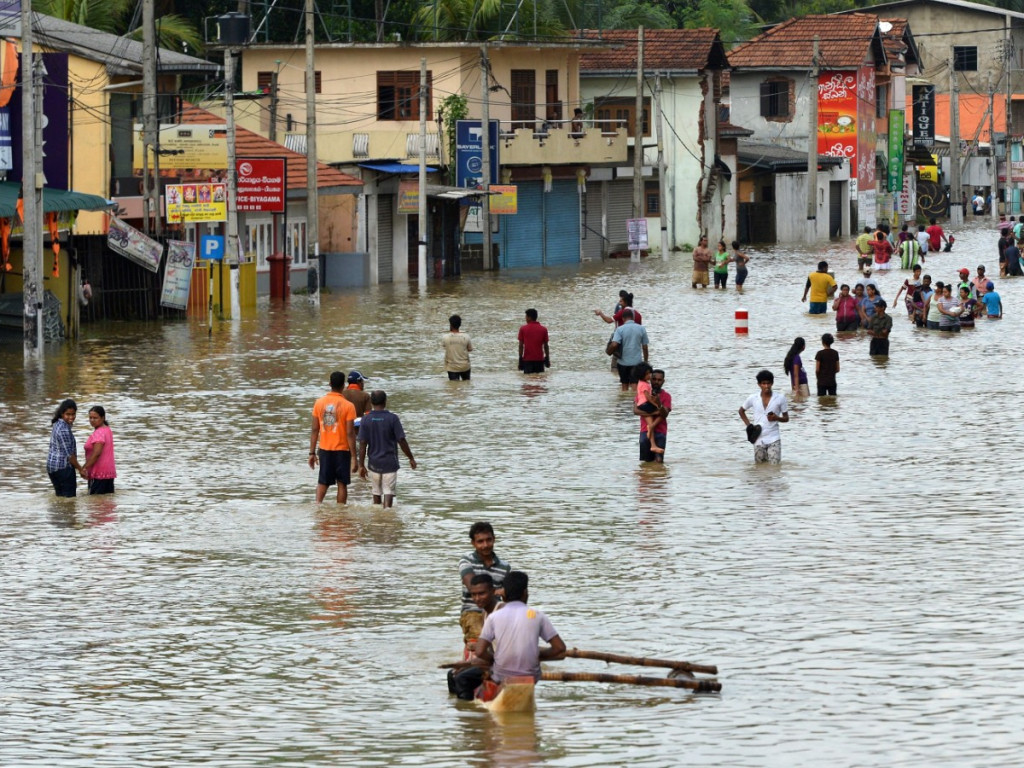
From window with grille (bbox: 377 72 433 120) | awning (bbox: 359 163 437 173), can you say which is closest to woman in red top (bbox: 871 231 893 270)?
awning (bbox: 359 163 437 173)

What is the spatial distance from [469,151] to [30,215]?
2993 cm

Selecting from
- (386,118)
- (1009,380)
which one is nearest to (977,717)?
(1009,380)

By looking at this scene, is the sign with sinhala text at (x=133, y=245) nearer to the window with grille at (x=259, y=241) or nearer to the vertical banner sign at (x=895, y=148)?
the window with grille at (x=259, y=241)

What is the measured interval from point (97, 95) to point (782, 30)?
50.7 meters

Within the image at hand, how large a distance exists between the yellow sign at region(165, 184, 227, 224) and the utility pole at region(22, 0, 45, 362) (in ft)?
25.0

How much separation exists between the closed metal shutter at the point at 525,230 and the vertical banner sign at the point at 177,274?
24705mm

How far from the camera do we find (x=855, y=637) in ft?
45.6

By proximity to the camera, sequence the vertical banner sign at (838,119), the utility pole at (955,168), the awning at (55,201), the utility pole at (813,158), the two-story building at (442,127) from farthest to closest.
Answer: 1. the utility pole at (955,168)
2. the vertical banner sign at (838,119)
3. the utility pole at (813,158)
4. the two-story building at (442,127)
5. the awning at (55,201)

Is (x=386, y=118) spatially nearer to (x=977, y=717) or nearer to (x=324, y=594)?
(x=324, y=594)

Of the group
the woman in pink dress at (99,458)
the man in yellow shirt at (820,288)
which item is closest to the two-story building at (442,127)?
the man in yellow shirt at (820,288)

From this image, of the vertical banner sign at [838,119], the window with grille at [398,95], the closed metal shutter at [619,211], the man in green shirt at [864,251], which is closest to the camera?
the man in green shirt at [864,251]

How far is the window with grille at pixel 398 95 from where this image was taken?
65769mm

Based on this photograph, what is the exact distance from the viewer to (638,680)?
40.7 feet

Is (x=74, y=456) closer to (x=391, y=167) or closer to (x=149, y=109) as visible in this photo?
(x=149, y=109)
